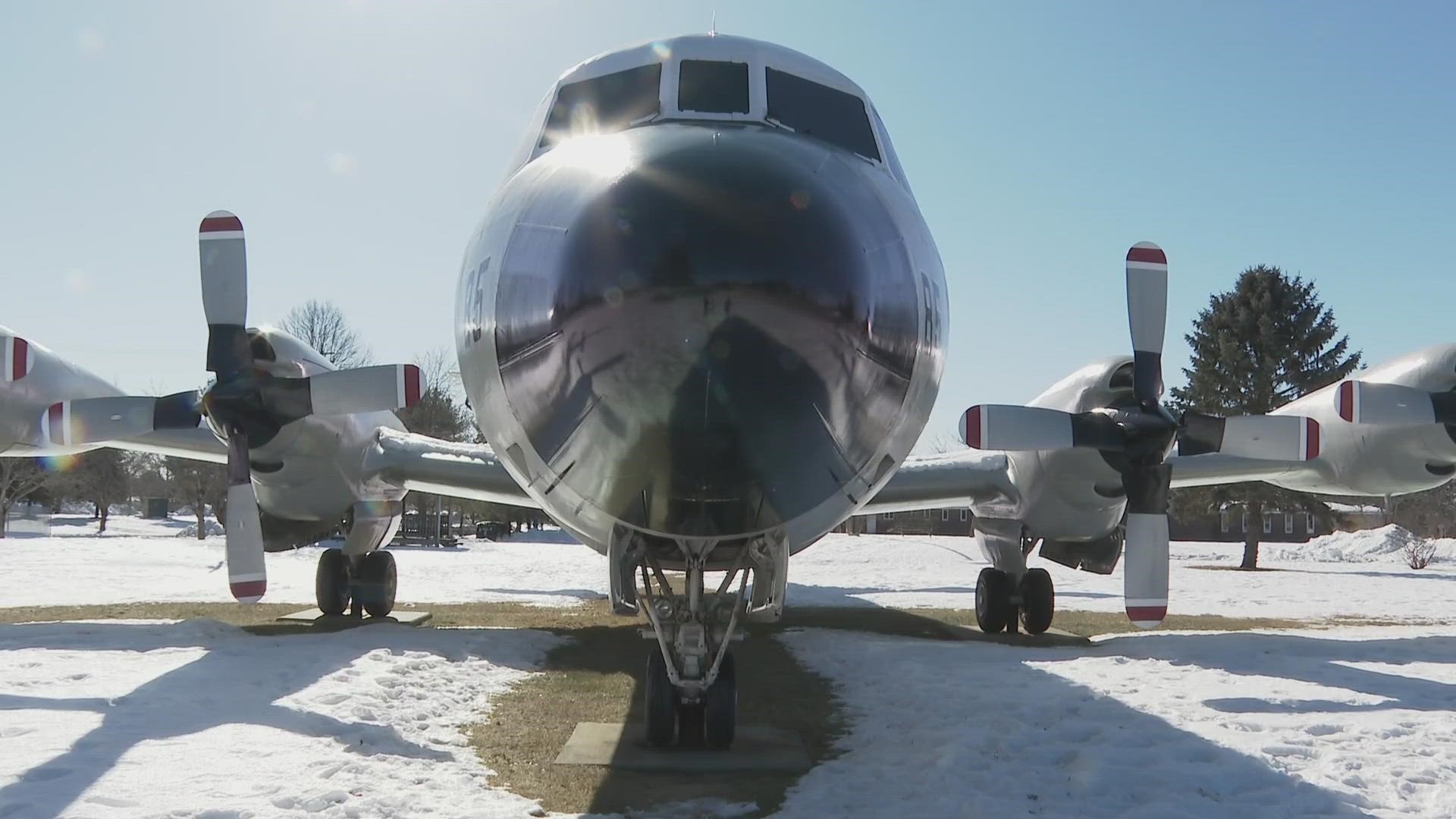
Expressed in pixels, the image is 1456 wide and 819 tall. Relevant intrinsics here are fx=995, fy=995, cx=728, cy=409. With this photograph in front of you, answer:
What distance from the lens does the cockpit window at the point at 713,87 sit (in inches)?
235

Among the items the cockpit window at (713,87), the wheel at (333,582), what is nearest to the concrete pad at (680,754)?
the cockpit window at (713,87)

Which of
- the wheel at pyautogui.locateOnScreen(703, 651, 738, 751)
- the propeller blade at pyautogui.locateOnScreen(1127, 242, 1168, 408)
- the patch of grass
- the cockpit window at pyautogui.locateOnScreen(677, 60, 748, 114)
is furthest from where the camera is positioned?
the propeller blade at pyautogui.locateOnScreen(1127, 242, 1168, 408)

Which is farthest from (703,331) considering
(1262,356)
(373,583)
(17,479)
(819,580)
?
(17,479)

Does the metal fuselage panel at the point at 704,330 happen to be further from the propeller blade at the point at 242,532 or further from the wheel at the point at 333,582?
the wheel at the point at 333,582

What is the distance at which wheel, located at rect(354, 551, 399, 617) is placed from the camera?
12992mm

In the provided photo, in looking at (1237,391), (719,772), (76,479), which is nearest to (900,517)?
(1237,391)

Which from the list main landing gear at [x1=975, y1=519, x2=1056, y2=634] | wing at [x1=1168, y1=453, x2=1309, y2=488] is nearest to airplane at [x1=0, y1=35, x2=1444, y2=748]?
wing at [x1=1168, y1=453, x2=1309, y2=488]

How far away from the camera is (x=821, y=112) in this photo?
639 cm

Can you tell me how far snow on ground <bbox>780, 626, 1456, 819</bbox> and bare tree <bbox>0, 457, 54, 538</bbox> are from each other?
139 feet

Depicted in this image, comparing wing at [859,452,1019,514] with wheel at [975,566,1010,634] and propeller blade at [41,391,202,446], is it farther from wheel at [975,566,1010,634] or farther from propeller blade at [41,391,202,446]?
propeller blade at [41,391,202,446]

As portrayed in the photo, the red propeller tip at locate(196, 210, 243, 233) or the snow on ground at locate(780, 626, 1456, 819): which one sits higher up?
the red propeller tip at locate(196, 210, 243, 233)

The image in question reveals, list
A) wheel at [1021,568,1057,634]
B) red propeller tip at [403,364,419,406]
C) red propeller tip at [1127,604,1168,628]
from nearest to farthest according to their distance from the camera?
1. red propeller tip at [403,364,419,406]
2. red propeller tip at [1127,604,1168,628]
3. wheel at [1021,568,1057,634]

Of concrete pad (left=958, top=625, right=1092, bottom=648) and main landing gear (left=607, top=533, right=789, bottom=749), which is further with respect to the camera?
concrete pad (left=958, top=625, right=1092, bottom=648)

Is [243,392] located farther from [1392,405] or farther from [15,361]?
[1392,405]
